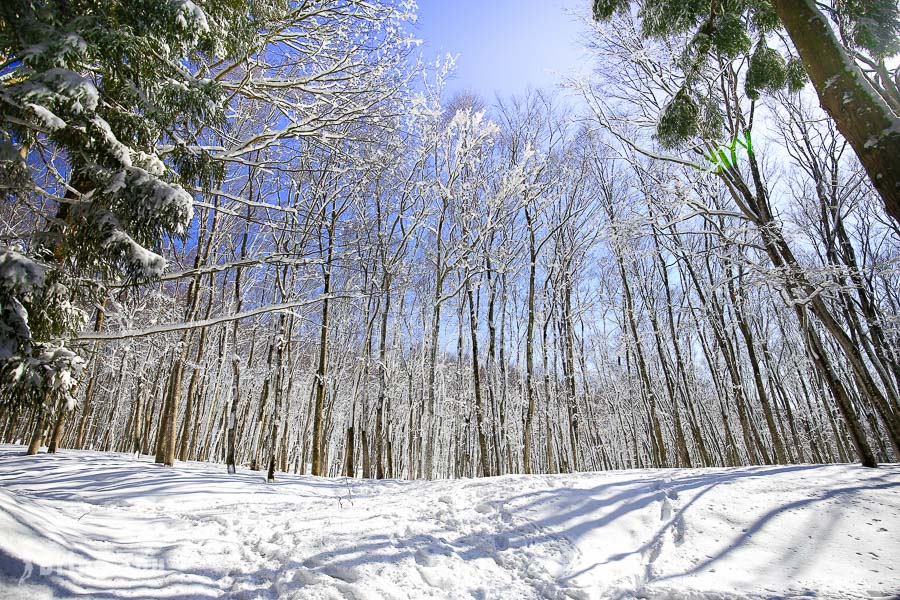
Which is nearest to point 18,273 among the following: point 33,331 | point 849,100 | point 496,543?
point 33,331

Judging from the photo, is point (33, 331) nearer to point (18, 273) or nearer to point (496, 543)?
point (18, 273)

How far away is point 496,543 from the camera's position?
3564 millimetres

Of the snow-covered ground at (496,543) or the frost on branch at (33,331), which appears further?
the frost on branch at (33,331)

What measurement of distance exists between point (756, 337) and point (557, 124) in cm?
1318

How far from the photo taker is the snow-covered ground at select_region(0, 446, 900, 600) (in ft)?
8.85

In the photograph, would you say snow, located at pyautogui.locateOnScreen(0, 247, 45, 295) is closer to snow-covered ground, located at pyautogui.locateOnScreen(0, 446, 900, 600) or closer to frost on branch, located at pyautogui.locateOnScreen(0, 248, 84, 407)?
frost on branch, located at pyautogui.locateOnScreen(0, 248, 84, 407)

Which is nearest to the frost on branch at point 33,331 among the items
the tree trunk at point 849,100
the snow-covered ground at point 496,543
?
the snow-covered ground at point 496,543

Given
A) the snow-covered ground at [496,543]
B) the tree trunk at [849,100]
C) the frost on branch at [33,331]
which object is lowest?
the snow-covered ground at [496,543]

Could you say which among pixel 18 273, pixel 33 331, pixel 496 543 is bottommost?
pixel 496 543

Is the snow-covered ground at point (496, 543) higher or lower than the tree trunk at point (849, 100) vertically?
lower

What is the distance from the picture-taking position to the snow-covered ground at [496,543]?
2.70 metres

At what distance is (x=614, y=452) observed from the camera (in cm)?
2683

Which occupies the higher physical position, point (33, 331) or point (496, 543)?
point (33, 331)

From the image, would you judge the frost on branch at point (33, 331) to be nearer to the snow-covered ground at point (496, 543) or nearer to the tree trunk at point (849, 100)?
the snow-covered ground at point (496, 543)
